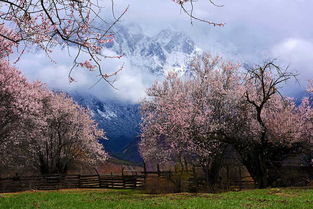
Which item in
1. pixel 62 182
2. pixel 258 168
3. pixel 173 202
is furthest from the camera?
pixel 62 182

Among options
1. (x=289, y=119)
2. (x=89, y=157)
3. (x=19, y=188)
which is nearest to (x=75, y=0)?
(x=289, y=119)

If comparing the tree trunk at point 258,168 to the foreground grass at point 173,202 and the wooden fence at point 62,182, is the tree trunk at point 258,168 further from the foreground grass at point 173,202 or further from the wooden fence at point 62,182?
the wooden fence at point 62,182

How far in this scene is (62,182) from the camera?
42938mm

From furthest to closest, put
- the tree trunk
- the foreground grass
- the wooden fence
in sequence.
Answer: the wooden fence → the tree trunk → the foreground grass

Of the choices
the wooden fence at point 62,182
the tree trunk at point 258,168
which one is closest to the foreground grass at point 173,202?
the tree trunk at point 258,168

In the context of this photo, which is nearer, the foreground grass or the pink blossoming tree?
the foreground grass

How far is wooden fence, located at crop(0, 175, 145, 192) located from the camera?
131 feet

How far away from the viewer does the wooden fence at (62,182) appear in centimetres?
3994

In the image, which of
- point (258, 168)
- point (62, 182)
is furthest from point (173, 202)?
point (62, 182)

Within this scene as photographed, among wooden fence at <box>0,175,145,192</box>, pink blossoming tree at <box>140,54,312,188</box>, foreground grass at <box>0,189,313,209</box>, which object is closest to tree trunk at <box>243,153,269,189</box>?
pink blossoming tree at <box>140,54,312,188</box>

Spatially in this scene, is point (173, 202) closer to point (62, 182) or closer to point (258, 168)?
point (258, 168)

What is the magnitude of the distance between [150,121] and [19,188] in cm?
1635

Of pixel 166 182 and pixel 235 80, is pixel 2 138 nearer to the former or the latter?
pixel 166 182

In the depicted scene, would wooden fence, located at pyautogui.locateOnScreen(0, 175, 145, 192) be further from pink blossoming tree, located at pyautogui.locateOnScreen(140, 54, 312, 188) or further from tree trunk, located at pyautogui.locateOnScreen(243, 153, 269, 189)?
tree trunk, located at pyautogui.locateOnScreen(243, 153, 269, 189)
